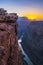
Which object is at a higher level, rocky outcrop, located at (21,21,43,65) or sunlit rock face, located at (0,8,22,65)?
sunlit rock face, located at (0,8,22,65)

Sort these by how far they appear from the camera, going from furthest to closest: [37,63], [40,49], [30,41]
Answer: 1. [30,41]
2. [40,49]
3. [37,63]

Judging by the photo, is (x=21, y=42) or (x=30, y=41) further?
(x=21, y=42)

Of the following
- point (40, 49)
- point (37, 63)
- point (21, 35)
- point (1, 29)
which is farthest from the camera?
point (21, 35)

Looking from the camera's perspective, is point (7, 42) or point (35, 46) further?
point (35, 46)

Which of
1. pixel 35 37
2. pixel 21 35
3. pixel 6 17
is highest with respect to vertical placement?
pixel 6 17

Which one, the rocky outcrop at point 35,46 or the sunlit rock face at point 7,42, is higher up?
the sunlit rock face at point 7,42

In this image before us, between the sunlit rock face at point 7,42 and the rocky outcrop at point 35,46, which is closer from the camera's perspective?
the sunlit rock face at point 7,42

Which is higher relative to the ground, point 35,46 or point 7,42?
point 7,42

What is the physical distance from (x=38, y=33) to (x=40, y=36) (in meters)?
2.01

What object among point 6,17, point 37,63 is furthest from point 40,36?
point 6,17

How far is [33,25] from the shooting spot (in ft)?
217

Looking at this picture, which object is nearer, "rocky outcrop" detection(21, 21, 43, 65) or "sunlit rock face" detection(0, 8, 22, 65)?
"sunlit rock face" detection(0, 8, 22, 65)

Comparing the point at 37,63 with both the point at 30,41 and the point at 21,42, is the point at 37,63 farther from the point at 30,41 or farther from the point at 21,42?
the point at 21,42

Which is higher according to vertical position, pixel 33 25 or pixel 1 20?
pixel 1 20
